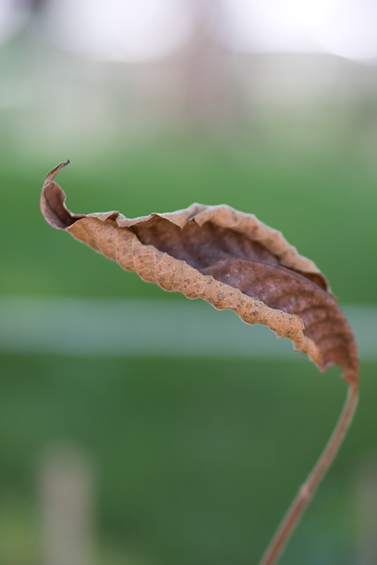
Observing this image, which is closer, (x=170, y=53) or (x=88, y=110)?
(x=88, y=110)

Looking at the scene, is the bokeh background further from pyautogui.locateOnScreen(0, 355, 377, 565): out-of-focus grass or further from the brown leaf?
the brown leaf

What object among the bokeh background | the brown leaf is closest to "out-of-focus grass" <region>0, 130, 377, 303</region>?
the bokeh background

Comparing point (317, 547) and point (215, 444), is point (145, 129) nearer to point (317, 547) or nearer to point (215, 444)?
point (215, 444)

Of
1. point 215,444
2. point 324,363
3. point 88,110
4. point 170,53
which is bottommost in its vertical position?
point 215,444

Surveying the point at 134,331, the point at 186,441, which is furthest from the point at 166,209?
the point at 186,441

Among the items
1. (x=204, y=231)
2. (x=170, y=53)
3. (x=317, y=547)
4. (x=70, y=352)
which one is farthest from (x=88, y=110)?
(x=204, y=231)

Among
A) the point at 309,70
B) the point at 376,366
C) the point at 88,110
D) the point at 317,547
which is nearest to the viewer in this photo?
the point at 317,547

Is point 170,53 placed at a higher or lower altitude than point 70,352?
higher

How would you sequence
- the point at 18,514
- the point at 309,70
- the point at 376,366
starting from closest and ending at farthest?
the point at 18,514 < the point at 376,366 < the point at 309,70
